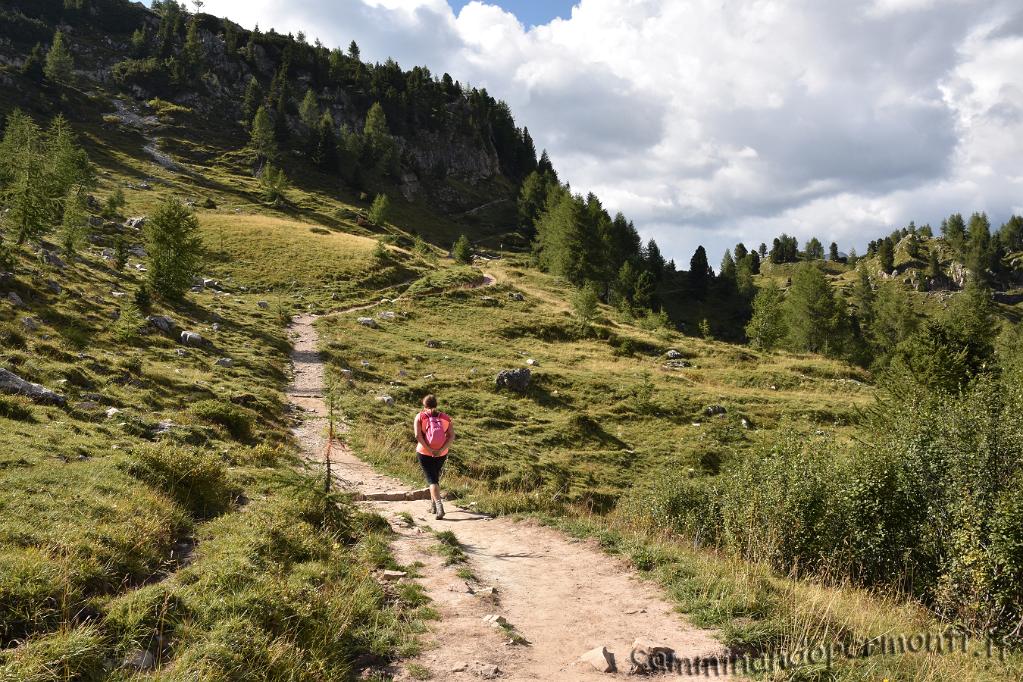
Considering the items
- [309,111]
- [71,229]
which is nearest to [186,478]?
[71,229]

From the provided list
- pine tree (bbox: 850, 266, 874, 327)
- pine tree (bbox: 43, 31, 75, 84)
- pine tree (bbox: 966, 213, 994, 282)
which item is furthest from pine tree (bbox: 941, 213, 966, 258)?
pine tree (bbox: 43, 31, 75, 84)

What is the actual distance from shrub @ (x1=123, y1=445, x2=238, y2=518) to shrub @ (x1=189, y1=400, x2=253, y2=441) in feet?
19.5

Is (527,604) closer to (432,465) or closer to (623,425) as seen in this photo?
(432,465)

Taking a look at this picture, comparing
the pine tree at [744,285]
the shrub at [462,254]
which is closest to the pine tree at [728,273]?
the pine tree at [744,285]

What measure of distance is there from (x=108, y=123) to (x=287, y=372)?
12154cm

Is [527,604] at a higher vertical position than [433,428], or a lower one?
lower

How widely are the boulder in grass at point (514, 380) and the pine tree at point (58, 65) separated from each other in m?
142

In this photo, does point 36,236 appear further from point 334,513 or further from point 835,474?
point 835,474

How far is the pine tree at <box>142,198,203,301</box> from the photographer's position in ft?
127

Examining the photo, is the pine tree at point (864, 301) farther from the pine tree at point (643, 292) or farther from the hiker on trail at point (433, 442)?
the hiker on trail at point (433, 442)

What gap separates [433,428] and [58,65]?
527 feet

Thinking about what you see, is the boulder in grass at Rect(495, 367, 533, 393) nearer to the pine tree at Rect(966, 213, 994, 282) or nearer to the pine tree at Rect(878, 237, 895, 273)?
the pine tree at Rect(966, 213, 994, 282)

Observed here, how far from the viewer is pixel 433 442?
47.5ft

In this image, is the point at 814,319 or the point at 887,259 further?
the point at 887,259
